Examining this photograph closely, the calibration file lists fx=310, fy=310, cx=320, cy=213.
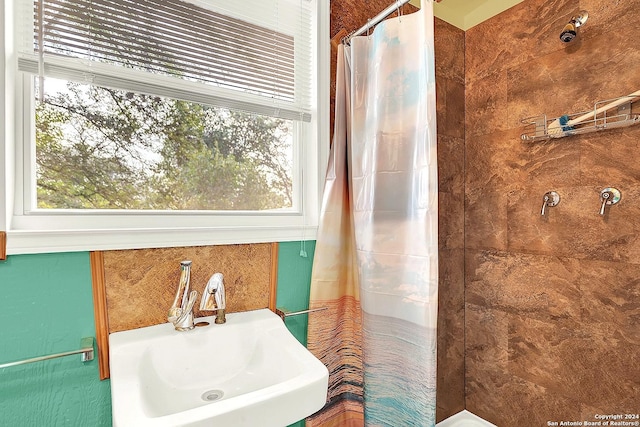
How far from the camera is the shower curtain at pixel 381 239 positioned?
1077 mm

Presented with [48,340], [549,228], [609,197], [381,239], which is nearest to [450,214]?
[549,228]

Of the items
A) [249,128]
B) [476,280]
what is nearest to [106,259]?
[249,128]

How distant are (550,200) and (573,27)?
779 millimetres

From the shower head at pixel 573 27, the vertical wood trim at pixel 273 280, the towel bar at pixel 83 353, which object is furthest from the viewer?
the shower head at pixel 573 27

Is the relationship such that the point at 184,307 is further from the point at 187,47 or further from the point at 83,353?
the point at 187,47

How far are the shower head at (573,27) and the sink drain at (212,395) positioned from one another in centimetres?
200

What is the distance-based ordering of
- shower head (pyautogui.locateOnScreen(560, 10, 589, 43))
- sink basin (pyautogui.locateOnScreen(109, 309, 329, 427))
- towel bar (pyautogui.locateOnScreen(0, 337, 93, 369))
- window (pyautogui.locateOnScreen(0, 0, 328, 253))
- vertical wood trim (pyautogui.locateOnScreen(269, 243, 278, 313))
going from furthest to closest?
shower head (pyautogui.locateOnScreen(560, 10, 589, 43)) → vertical wood trim (pyautogui.locateOnScreen(269, 243, 278, 313)) → window (pyautogui.locateOnScreen(0, 0, 328, 253)) → towel bar (pyautogui.locateOnScreen(0, 337, 93, 369)) → sink basin (pyautogui.locateOnScreen(109, 309, 329, 427))

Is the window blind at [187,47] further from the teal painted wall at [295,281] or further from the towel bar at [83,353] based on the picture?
the towel bar at [83,353]

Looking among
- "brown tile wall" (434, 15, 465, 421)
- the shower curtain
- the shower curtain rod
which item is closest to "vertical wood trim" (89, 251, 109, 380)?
the shower curtain

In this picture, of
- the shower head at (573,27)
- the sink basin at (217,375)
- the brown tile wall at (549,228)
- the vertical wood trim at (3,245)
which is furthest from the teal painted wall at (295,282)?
the shower head at (573,27)

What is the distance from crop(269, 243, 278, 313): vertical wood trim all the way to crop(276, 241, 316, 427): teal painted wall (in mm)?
14

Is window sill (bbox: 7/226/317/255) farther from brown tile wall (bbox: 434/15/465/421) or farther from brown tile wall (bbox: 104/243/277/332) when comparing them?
brown tile wall (bbox: 434/15/465/421)

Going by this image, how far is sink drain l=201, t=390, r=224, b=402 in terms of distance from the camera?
941 mm

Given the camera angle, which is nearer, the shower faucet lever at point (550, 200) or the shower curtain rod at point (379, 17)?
the shower curtain rod at point (379, 17)
